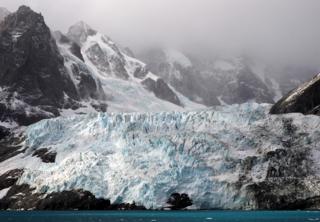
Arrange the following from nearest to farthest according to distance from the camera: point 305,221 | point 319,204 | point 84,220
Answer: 1. point 305,221
2. point 84,220
3. point 319,204

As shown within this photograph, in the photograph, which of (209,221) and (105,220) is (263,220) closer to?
(209,221)

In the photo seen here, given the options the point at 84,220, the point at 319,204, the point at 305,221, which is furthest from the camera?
the point at 319,204

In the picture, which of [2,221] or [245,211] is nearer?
[2,221]

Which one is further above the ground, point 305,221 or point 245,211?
point 245,211

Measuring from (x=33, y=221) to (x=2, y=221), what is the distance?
7.93 m

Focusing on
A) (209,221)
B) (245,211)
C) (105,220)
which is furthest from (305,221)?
(245,211)

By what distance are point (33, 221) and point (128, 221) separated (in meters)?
20.8

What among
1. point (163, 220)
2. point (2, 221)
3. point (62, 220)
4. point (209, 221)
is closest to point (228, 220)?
point (209, 221)

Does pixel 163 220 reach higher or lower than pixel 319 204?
lower

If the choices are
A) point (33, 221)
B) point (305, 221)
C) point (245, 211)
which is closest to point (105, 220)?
point (33, 221)

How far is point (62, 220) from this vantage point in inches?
5846

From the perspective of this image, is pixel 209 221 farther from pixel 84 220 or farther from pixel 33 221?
pixel 33 221

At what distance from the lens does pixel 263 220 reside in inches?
5969

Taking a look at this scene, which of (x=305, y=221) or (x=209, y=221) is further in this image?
(x=209, y=221)
